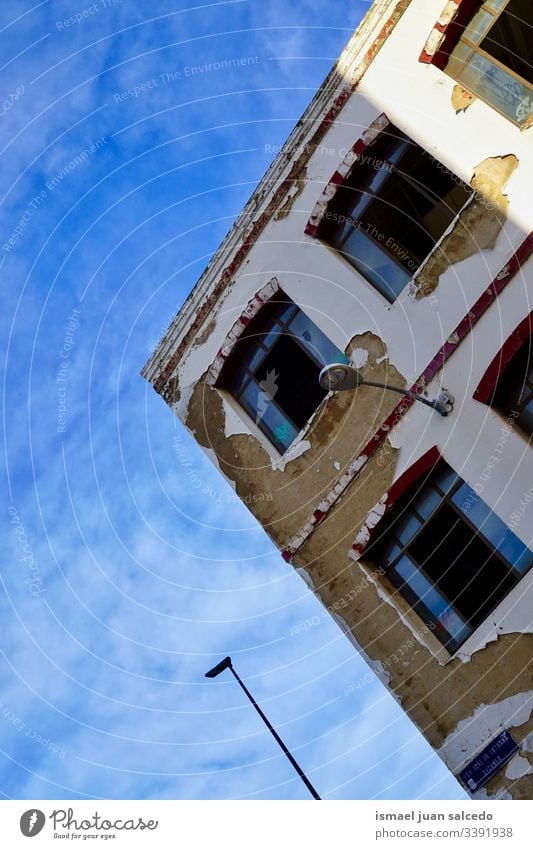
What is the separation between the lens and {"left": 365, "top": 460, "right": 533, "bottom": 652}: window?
360 inches

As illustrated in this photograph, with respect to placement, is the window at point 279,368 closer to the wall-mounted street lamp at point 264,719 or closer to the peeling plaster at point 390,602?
the peeling plaster at point 390,602

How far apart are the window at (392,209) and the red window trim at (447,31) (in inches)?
45.6

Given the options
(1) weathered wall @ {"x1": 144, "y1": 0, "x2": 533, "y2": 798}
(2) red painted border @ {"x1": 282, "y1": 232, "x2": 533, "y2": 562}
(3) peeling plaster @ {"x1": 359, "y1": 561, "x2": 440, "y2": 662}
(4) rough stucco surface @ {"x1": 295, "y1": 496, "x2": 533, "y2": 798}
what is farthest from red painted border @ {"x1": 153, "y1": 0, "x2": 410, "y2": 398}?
(3) peeling plaster @ {"x1": 359, "y1": 561, "x2": 440, "y2": 662}

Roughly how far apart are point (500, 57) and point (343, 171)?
2.83m

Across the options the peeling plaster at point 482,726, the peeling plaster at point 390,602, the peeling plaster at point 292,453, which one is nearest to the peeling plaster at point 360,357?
the peeling plaster at point 292,453

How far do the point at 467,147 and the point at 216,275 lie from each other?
5.75m

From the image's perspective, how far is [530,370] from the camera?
29.8 feet

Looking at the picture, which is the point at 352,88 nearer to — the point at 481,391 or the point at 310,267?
the point at 310,267

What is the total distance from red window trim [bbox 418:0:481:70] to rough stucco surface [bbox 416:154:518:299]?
2150 millimetres

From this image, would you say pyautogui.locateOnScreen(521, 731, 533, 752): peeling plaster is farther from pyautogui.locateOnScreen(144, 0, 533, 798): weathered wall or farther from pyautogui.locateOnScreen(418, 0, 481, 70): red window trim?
pyautogui.locateOnScreen(418, 0, 481, 70): red window trim

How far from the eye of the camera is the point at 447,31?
35.7ft

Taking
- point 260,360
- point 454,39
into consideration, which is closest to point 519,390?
point 260,360

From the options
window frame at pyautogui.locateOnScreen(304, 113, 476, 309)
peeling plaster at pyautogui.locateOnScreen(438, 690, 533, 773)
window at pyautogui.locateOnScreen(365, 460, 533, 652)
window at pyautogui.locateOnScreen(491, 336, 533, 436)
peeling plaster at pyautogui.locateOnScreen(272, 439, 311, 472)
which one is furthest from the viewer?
peeling plaster at pyautogui.locateOnScreen(272, 439, 311, 472)
